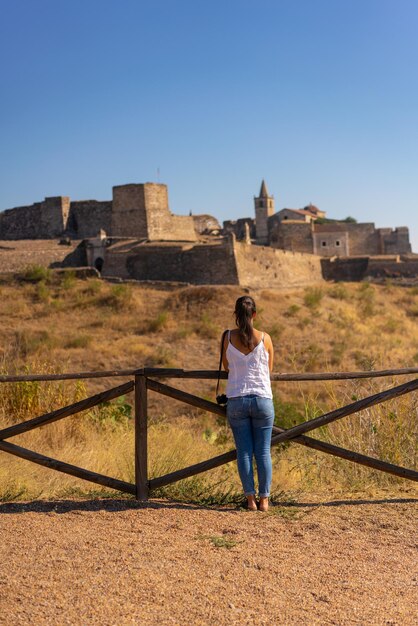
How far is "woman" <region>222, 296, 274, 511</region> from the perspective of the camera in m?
5.34

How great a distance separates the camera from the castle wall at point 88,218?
36875 mm

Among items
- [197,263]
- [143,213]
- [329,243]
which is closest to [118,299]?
[197,263]

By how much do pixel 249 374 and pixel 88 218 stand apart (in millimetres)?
32974

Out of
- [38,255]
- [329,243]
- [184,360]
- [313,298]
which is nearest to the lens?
[184,360]

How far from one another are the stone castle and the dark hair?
24.5m

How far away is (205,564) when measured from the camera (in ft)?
13.6

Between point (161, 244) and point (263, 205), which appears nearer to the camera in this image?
point (161, 244)

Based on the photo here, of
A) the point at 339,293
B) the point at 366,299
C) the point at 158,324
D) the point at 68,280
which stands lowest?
the point at 158,324

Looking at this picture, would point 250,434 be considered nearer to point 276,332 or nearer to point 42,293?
point 276,332

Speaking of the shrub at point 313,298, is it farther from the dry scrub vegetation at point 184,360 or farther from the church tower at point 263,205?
the church tower at point 263,205

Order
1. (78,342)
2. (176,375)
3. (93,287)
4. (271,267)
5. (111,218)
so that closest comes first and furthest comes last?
1. (176,375)
2. (78,342)
3. (93,287)
4. (271,267)
5. (111,218)

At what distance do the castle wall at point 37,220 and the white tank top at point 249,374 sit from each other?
3290 centimetres

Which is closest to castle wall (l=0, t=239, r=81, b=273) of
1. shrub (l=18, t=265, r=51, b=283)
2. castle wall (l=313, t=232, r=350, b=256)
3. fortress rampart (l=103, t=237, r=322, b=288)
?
shrub (l=18, t=265, r=51, b=283)

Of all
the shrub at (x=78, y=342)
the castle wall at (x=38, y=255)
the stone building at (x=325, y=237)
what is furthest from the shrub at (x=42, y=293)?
the stone building at (x=325, y=237)
